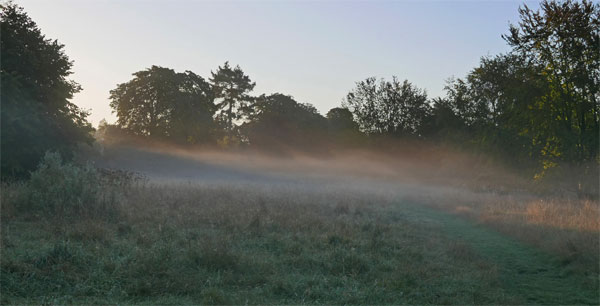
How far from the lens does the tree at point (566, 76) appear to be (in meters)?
19.9

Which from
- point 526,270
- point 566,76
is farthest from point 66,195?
point 566,76

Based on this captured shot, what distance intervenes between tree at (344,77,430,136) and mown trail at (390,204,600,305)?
35.7 m

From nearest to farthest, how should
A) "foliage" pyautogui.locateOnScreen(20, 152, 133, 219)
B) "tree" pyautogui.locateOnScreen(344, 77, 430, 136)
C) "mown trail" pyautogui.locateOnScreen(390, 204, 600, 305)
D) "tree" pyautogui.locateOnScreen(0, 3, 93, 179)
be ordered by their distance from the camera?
"mown trail" pyautogui.locateOnScreen(390, 204, 600, 305), "foliage" pyautogui.locateOnScreen(20, 152, 133, 219), "tree" pyautogui.locateOnScreen(0, 3, 93, 179), "tree" pyautogui.locateOnScreen(344, 77, 430, 136)

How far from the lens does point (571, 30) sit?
65.7 feet

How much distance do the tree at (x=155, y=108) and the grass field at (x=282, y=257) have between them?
37468mm

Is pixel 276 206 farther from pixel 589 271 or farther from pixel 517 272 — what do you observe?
pixel 589 271

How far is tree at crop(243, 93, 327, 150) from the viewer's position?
2255 inches

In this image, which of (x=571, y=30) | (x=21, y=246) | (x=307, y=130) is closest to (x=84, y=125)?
(x=21, y=246)

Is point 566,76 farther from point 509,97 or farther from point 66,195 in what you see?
point 66,195

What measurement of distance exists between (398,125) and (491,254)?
131 ft

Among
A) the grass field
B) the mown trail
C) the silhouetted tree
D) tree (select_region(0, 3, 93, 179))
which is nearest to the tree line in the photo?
tree (select_region(0, 3, 93, 179))

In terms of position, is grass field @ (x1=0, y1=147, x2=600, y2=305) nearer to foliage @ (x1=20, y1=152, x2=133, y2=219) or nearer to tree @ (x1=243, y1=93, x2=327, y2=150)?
foliage @ (x1=20, y1=152, x2=133, y2=219)

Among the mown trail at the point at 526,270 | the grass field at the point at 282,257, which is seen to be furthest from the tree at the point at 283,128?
the mown trail at the point at 526,270

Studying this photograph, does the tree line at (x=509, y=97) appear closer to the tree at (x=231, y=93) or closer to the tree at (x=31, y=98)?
the tree at (x=31, y=98)
